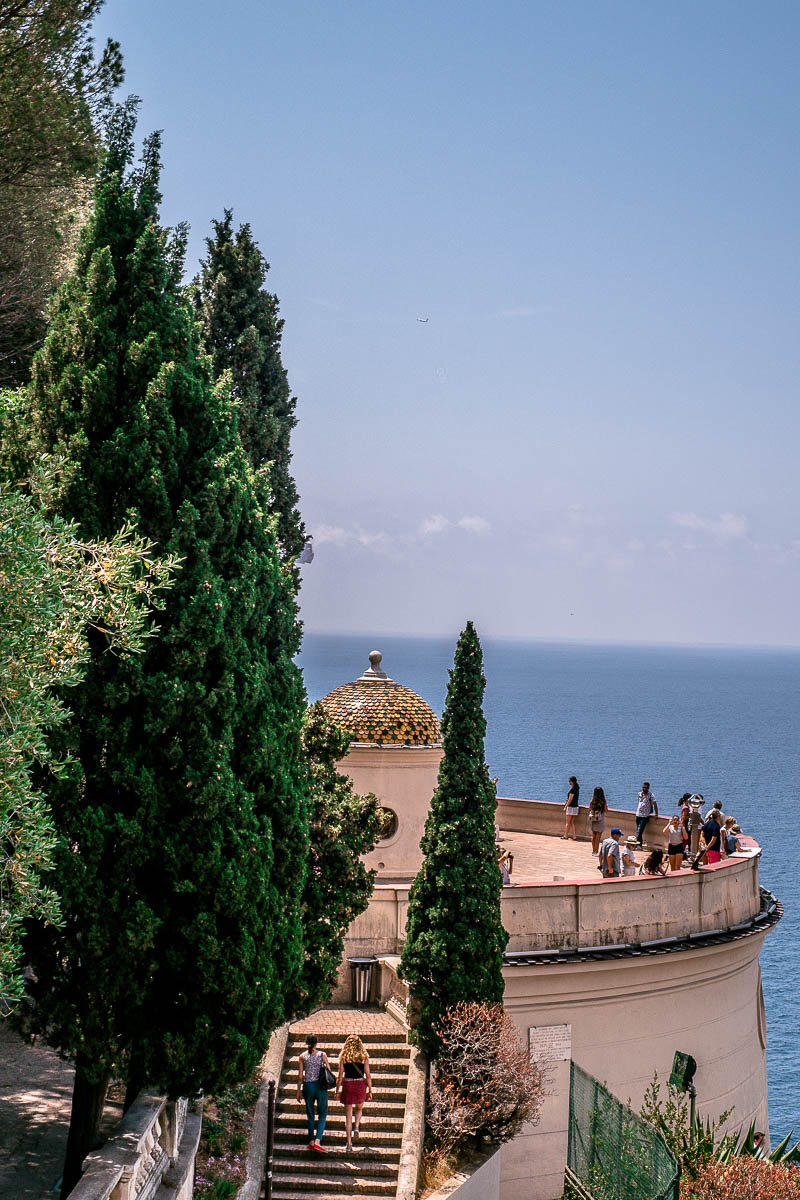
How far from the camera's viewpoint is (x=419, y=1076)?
16094 millimetres

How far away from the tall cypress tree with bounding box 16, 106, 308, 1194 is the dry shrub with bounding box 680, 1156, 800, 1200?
21.9 ft

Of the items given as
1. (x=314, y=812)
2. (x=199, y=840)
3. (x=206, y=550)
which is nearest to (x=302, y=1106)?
(x=314, y=812)

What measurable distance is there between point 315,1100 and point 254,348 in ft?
40.1

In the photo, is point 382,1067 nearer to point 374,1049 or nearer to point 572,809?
point 374,1049

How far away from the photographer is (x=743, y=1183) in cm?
1397

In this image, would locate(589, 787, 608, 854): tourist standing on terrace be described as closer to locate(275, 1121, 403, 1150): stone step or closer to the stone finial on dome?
the stone finial on dome

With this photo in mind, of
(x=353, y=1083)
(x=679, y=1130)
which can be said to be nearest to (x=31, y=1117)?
(x=353, y=1083)

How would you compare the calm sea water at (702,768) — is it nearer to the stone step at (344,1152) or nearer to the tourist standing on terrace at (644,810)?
the tourist standing on terrace at (644,810)

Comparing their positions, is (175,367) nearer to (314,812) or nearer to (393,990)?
(314,812)

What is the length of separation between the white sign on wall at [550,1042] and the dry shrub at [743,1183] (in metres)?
3.53

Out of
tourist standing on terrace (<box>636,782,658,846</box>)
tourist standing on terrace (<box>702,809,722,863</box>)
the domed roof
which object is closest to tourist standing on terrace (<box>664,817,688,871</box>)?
tourist standing on terrace (<box>702,809,722,863</box>)

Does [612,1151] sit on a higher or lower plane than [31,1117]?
lower

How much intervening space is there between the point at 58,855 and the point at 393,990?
1000 centimetres

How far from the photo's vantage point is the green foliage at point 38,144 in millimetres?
15562
